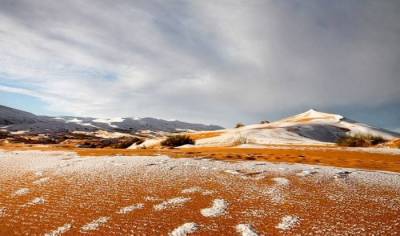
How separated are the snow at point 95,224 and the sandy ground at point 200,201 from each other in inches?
1.4

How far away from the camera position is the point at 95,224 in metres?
11.3

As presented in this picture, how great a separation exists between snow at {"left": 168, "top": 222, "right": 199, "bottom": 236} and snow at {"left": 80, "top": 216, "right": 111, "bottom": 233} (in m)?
2.56

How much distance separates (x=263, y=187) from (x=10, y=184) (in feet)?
40.6

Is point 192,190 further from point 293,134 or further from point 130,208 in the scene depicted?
point 293,134

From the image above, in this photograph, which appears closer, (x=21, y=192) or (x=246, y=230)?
(x=246, y=230)

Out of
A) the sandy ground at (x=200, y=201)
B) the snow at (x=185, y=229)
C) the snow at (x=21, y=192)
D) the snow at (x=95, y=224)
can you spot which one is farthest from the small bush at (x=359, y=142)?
the snow at (x=95, y=224)

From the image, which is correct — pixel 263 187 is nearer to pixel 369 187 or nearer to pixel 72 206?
pixel 369 187

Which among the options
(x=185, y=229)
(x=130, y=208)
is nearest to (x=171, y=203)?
(x=130, y=208)

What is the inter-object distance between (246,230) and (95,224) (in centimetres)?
482

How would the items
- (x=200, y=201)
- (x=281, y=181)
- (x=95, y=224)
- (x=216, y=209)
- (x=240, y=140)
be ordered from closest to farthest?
(x=95, y=224), (x=216, y=209), (x=200, y=201), (x=281, y=181), (x=240, y=140)

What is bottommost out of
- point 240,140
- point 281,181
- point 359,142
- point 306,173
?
point 281,181

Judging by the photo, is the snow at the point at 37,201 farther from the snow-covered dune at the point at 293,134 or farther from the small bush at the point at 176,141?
the small bush at the point at 176,141

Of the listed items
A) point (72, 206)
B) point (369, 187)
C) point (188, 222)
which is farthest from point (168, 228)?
point (369, 187)

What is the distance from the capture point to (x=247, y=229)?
10312 mm
